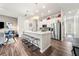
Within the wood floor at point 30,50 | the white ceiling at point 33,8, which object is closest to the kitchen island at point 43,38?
the wood floor at point 30,50

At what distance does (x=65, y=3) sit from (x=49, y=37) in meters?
0.85

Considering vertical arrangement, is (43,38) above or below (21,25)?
below

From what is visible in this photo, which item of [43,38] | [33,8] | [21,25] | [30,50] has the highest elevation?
[33,8]

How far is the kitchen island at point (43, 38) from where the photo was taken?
2068 millimetres

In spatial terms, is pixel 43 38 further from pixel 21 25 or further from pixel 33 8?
pixel 33 8

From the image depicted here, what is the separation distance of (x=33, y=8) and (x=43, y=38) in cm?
73

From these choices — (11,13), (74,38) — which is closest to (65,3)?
(74,38)

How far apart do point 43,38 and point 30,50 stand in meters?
0.41

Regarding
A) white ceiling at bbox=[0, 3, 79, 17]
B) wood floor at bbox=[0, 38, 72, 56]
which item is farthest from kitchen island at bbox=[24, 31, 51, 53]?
white ceiling at bbox=[0, 3, 79, 17]

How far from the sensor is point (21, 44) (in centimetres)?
208

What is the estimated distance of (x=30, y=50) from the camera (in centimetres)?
206

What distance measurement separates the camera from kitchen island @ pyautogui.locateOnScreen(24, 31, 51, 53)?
2.07 meters

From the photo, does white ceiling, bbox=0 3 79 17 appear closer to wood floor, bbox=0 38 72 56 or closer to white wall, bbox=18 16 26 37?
white wall, bbox=18 16 26 37

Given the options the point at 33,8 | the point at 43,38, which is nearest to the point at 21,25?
the point at 33,8
